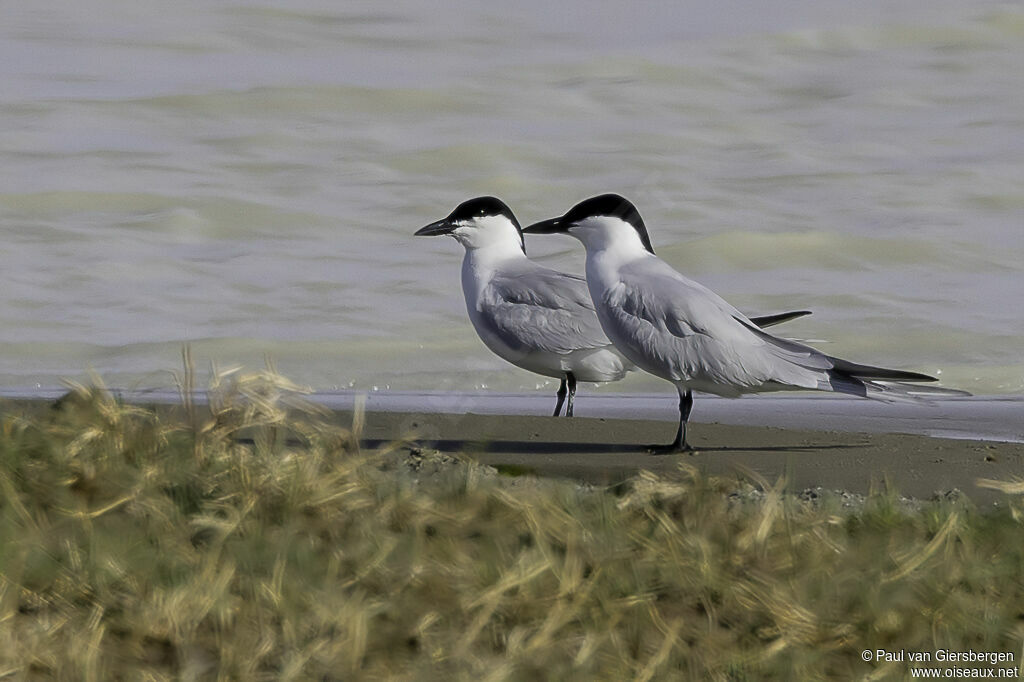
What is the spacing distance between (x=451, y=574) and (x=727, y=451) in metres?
2.74

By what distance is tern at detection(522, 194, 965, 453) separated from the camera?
5.81 metres

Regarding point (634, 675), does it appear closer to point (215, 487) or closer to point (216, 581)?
point (216, 581)

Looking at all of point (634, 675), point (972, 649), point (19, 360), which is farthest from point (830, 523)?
point (19, 360)

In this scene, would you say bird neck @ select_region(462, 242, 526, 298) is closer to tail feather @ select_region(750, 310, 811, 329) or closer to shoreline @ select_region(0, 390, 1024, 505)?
shoreline @ select_region(0, 390, 1024, 505)

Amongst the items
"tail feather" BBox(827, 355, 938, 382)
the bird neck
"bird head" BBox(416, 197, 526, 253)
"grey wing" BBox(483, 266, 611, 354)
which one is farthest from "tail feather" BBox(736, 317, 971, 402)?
"bird head" BBox(416, 197, 526, 253)

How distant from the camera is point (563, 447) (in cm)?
559

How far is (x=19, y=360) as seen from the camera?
29.6 ft

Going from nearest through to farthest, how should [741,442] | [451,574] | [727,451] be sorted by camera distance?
[451,574] → [727,451] → [741,442]

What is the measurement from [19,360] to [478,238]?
3158 mm

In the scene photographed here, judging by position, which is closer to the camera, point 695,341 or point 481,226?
point 695,341

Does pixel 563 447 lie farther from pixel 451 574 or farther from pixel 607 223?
pixel 451 574

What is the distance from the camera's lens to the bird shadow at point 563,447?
5.45 m

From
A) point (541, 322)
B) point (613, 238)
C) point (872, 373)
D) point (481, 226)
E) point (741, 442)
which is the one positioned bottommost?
point (741, 442)

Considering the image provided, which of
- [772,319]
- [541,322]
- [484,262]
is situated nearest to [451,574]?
[772,319]
